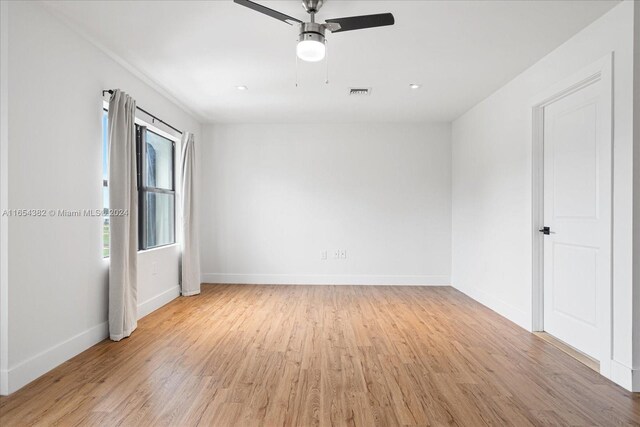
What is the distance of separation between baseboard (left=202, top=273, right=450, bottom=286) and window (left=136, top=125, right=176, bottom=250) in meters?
1.34

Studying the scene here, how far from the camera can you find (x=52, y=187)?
2.68 metres

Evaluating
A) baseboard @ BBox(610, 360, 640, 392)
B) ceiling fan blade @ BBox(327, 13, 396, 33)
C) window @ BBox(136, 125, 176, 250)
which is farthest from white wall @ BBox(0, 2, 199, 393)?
baseboard @ BBox(610, 360, 640, 392)

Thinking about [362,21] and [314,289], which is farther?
[314,289]

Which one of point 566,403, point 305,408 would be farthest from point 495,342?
point 305,408

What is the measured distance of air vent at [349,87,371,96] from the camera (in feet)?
14.1

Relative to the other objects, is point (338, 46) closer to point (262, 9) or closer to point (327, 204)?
point (262, 9)

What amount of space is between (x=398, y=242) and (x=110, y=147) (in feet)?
14.0

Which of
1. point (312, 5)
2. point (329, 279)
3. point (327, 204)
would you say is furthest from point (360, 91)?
point (329, 279)

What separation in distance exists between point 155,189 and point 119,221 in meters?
1.31

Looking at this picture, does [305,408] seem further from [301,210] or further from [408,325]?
[301,210]

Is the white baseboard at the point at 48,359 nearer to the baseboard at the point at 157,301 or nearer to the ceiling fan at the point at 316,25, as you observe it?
the baseboard at the point at 157,301

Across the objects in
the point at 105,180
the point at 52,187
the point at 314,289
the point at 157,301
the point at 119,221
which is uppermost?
the point at 105,180

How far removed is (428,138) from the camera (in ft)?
19.6

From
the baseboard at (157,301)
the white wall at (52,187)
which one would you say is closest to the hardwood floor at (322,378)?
the baseboard at (157,301)
